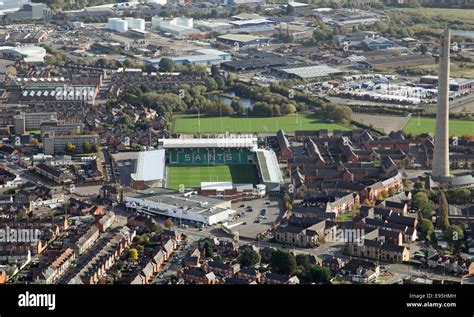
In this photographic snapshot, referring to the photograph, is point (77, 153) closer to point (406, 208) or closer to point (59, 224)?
point (59, 224)

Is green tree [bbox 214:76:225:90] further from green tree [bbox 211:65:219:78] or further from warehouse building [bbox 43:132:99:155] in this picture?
warehouse building [bbox 43:132:99:155]

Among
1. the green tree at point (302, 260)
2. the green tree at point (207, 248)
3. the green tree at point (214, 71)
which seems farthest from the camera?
the green tree at point (214, 71)

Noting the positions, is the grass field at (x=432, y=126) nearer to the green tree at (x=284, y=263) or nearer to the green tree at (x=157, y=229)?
the green tree at (x=157, y=229)

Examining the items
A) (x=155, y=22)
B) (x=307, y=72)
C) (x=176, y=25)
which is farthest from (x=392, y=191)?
(x=155, y=22)

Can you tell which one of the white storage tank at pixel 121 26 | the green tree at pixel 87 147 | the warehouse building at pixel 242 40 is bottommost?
the green tree at pixel 87 147

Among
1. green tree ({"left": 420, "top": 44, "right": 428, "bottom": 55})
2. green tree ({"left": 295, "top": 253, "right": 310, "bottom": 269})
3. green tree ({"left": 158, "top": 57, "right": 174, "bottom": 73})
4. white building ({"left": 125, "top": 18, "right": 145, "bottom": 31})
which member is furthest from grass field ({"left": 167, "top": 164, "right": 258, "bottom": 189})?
white building ({"left": 125, "top": 18, "right": 145, "bottom": 31})

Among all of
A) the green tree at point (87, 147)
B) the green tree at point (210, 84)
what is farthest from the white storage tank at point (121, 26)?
the green tree at point (87, 147)

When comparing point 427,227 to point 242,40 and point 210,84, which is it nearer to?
point 210,84
